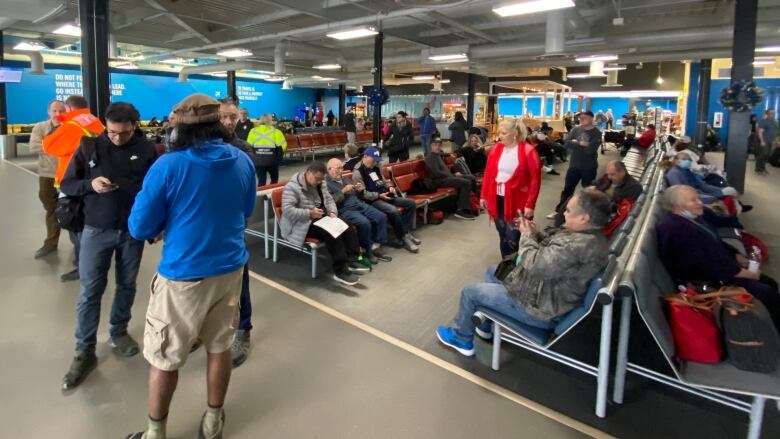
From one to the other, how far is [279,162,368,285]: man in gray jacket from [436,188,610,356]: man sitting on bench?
1744mm

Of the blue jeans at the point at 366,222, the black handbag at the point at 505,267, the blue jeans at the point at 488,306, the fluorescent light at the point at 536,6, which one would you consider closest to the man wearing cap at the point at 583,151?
the fluorescent light at the point at 536,6

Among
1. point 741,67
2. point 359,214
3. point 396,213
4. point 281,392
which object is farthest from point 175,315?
point 741,67

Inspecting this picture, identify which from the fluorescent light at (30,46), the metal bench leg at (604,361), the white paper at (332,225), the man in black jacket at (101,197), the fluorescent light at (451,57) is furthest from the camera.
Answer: the fluorescent light at (30,46)

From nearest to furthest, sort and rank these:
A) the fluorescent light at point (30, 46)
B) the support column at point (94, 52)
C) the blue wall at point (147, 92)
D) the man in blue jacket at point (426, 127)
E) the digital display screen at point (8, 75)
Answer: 1. the support column at point (94, 52)
2. the digital display screen at point (8, 75)
3. the man in blue jacket at point (426, 127)
4. the fluorescent light at point (30, 46)
5. the blue wall at point (147, 92)

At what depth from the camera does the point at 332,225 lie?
4.13m

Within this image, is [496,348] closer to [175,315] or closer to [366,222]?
[175,315]

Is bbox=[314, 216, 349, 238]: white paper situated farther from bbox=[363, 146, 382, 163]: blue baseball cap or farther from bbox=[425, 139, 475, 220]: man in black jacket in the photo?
bbox=[425, 139, 475, 220]: man in black jacket

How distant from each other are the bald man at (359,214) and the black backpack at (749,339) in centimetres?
299

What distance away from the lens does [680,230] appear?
2.79 m

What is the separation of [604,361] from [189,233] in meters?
1.96

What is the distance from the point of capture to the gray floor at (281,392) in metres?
2.20

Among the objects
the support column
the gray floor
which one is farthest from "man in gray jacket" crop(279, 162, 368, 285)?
the support column

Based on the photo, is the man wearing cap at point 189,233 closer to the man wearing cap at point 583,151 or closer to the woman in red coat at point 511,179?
the woman in red coat at point 511,179

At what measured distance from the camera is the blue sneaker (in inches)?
113
